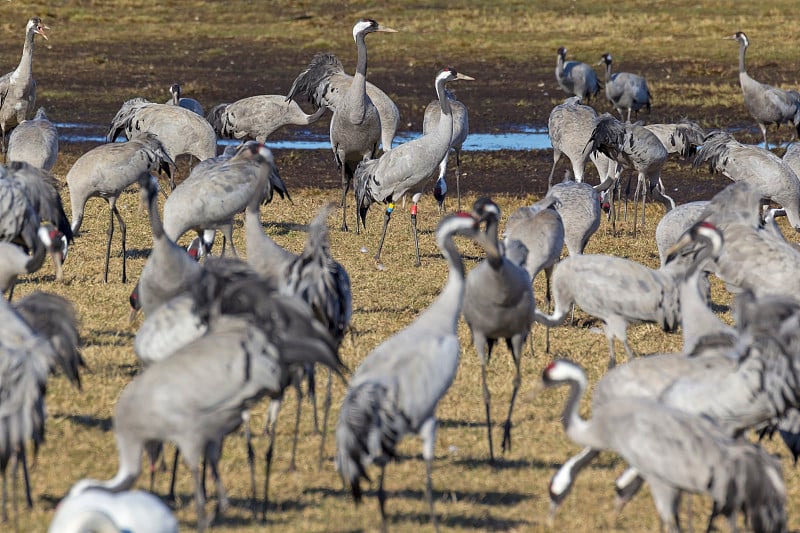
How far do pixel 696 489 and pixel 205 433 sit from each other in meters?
1.97

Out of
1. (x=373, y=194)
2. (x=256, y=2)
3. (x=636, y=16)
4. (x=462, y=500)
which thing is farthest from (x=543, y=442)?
(x=256, y=2)

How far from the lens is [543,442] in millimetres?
6828

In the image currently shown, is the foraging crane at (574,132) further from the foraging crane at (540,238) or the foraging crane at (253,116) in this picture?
the foraging crane at (540,238)

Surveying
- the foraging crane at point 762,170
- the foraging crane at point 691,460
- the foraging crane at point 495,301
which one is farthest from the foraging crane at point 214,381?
the foraging crane at point 762,170

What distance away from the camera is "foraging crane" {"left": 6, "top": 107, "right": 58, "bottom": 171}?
11.7 m

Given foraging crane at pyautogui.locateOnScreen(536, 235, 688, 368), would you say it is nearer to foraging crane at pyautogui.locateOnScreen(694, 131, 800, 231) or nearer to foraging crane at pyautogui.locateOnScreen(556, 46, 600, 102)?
foraging crane at pyautogui.locateOnScreen(694, 131, 800, 231)

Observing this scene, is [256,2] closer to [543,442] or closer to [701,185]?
[701,185]

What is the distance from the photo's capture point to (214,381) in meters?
4.92

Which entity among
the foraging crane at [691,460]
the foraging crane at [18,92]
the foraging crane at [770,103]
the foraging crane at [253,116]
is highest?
the foraging crane at [18,92]

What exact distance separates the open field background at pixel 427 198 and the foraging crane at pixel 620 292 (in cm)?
44

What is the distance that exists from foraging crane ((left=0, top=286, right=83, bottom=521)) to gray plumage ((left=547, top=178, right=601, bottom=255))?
5.10 metres

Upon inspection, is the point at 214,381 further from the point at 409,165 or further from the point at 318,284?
the point at 409,165

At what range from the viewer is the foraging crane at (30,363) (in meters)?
4.93

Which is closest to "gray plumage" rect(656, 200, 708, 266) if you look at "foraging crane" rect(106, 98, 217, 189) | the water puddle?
"foraging crane" rect(106, 98, 217, 189)
